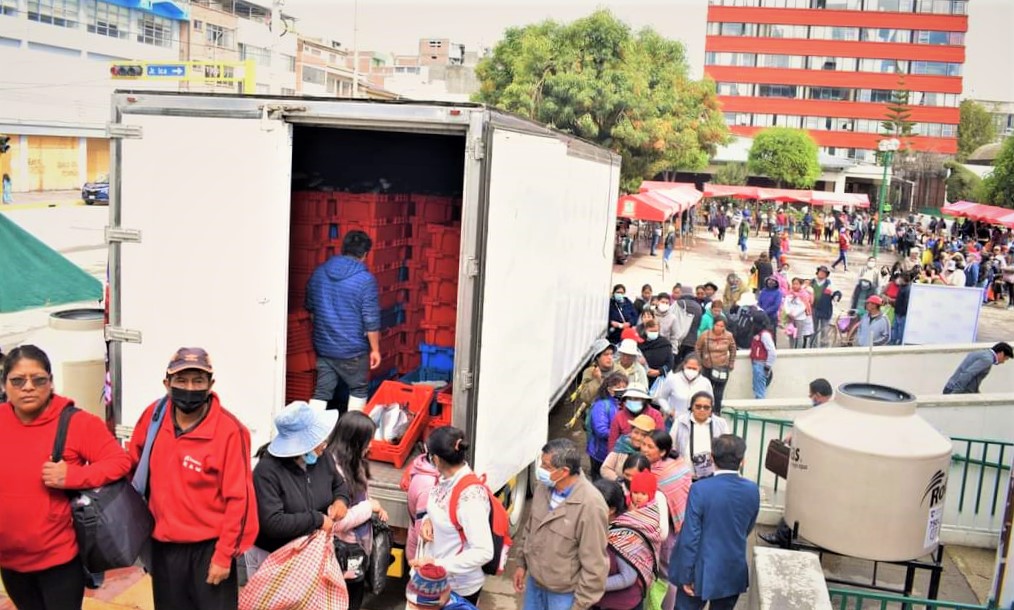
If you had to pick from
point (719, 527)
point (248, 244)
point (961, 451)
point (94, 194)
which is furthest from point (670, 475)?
point (94, 194)

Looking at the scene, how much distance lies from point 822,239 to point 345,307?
43570 millimetres

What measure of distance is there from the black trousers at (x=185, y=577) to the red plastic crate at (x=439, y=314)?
3.64 m

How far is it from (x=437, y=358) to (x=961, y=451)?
16.8ft

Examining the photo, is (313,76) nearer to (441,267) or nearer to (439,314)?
(441,267)

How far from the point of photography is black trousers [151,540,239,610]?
402 cm

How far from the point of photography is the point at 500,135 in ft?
18.2

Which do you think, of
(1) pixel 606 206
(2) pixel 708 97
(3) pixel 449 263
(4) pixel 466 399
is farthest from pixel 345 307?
(2) pixel 708 97

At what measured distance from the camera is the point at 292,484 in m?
4.24

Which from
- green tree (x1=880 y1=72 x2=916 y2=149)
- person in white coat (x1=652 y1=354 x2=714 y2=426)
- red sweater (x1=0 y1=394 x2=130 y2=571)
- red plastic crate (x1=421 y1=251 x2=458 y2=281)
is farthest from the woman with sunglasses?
green tree (x1=880 y1=72 x2=916 y2=149)

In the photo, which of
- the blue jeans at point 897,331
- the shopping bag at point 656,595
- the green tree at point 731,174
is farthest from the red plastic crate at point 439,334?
the green tree at point 731,174

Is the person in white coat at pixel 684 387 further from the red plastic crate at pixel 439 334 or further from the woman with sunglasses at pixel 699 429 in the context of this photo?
the red plastic crate at pixel 439 334

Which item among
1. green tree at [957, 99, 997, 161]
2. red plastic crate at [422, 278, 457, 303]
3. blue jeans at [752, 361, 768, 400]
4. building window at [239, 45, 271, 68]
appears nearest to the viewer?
red plastic crate at [422, 278, 457, 303]

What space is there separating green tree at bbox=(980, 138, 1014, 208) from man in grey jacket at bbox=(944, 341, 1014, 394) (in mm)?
37997

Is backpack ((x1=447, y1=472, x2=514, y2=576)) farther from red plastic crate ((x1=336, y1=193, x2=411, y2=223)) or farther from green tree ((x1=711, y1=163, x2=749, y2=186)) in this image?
green tree ((x1=711, y1=163, x2=749, y2=186))
